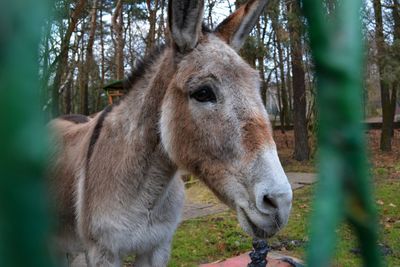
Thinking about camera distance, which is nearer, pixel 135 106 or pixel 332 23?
pixel 332 23

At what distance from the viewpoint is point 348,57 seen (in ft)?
1.64

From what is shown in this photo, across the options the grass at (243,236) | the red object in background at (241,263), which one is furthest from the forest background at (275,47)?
the red object in background at (241,263)

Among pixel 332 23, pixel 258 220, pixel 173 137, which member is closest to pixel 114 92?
pixel 173 137

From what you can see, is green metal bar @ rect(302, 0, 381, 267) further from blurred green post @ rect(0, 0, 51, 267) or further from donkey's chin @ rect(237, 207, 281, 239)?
donkey's chin @ rect(237, 207, 281, 239)

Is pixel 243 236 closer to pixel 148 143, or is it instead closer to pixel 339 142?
pixel 148 143

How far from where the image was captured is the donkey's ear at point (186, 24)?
2.81 m

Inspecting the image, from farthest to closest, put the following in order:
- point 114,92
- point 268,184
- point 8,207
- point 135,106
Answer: point 114,92, point 135,106, point 268,184, point 8,207

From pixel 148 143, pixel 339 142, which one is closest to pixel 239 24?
pixel 148 143

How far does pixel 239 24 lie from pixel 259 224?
5.17 feet

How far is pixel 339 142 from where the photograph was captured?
0.50m

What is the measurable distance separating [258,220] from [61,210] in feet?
6.50

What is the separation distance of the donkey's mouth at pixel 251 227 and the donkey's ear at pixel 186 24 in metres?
1.10

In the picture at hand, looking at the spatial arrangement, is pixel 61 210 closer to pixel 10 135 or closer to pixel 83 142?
pixel 83 142

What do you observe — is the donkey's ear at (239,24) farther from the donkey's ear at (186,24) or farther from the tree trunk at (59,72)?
the tree trunk at (59,72)
